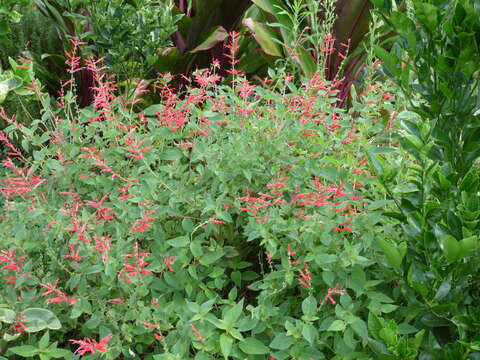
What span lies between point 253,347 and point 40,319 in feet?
2.08

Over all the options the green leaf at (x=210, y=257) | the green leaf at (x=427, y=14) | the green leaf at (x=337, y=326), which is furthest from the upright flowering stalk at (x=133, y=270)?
the green leaf at (x=427, y=14)

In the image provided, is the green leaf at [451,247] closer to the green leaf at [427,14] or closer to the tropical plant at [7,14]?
the green leaf at [427,14]

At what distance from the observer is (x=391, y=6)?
1531 millimetres

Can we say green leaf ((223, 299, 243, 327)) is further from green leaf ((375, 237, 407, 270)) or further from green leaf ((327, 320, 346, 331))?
green leaf ((375, 237, 407, 270))

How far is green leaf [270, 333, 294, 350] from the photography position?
5.06 ft

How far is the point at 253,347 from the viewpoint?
1.57 m

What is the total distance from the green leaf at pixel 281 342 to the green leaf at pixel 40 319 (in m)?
0.63

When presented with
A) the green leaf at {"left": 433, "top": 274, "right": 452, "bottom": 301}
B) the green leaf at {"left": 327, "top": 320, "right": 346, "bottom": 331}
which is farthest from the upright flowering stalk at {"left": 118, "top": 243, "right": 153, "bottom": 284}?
the green leaf at {"left": 433, "top": 274, "right": 452, "bottom": 301}

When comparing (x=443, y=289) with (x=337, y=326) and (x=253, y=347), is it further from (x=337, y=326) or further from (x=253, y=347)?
(x=253, y=347)

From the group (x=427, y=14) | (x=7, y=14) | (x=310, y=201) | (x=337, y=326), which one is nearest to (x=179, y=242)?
(x=310, y=201)

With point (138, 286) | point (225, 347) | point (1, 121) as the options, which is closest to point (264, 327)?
point (225, 347)

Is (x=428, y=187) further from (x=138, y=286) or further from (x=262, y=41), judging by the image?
(x=262, y=41)

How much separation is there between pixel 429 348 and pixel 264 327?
46cm

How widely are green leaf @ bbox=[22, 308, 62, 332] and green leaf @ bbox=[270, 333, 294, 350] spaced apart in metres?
0.63
